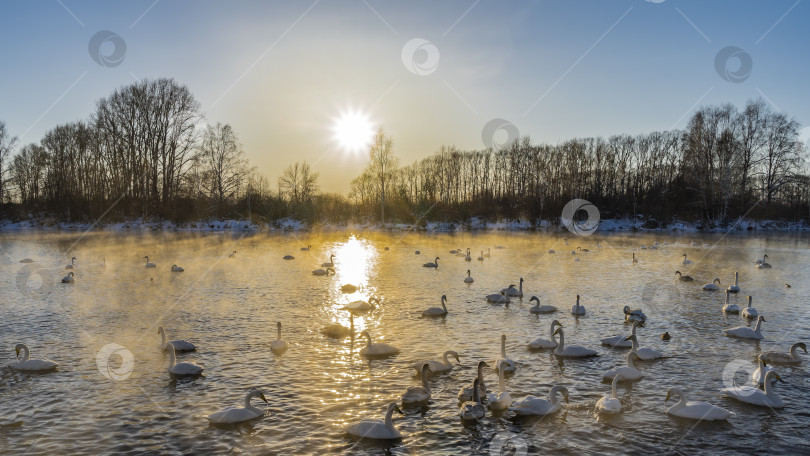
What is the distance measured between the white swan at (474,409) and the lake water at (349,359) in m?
0.19

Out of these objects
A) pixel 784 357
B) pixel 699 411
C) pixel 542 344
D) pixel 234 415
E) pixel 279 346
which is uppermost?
pixel 279 346

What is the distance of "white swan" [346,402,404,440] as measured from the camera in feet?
27.5

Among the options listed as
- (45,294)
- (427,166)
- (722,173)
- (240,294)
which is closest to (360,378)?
(240,294)

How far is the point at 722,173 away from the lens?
67.8 meters

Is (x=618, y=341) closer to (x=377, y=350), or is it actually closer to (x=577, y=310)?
(x=577, y=310)

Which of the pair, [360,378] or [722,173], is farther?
[722,173]

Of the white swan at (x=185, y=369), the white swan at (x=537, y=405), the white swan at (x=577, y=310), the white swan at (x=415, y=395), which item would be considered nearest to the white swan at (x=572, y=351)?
A: the white swan at (x=537, y=405)

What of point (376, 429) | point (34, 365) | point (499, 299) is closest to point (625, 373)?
point (376, 429)

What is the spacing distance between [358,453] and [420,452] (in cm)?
96

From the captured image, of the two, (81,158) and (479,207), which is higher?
(81,158)

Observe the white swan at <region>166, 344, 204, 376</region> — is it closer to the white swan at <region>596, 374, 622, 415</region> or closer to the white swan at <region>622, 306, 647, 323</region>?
the white swan at <region>596, 374, 622, 415</region>

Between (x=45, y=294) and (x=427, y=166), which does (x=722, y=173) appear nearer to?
(x=427, y=166)

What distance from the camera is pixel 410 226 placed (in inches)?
2822

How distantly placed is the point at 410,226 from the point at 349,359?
194 feet
